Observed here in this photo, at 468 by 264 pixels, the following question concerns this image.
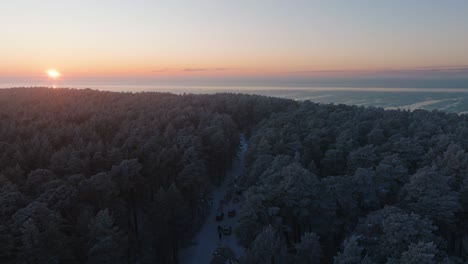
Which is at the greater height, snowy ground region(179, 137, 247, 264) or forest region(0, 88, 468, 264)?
forest region(0, 88, 468, 264)

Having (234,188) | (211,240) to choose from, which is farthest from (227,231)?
(234,188)

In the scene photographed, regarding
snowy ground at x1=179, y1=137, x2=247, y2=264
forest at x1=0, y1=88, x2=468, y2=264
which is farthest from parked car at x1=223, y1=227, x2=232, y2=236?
forest at x1=0, y1=88, x2=468, y2=264

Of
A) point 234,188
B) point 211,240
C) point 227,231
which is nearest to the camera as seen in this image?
point 211,240

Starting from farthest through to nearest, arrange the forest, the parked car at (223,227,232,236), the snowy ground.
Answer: the parked car at (223,227,232,236) → the snowy ground → the forest

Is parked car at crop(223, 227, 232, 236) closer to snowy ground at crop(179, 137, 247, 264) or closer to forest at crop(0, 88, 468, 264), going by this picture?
snowy ground at crop(179, 137, 247, 264)

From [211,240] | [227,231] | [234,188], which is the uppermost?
[234,188]

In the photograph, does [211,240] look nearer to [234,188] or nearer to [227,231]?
Result: [227,231]

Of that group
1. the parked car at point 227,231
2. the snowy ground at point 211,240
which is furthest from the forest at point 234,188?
the parked car at point 227,231

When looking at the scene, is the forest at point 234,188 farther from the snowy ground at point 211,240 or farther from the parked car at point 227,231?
the parked car at point 227,231
